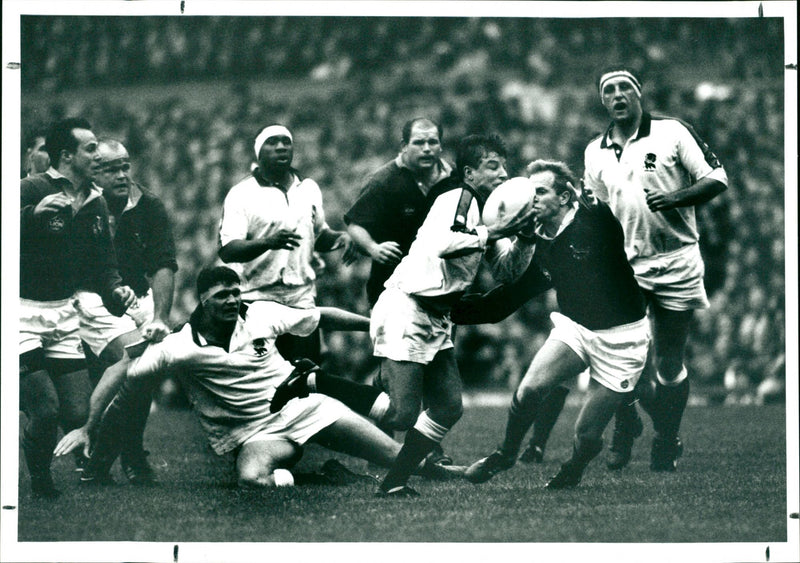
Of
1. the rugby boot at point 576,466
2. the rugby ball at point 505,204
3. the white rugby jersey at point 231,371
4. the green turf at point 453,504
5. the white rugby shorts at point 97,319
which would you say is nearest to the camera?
the green turf at point 453,504

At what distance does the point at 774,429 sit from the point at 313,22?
11.2 ft

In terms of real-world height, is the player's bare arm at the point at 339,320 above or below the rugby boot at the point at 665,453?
above

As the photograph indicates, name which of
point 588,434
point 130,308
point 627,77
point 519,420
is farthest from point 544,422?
point 130,308

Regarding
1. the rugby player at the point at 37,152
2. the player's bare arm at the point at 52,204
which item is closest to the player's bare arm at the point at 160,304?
the player's bare arm at the point at 52,204

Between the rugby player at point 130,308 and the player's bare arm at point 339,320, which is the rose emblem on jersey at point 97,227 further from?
the player's bare arm at point 339,320

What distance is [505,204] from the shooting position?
6340mm

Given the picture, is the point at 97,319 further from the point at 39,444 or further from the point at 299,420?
the point at 299,420

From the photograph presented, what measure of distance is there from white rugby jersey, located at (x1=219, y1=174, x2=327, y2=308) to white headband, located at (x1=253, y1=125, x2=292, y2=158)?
18 centimetres

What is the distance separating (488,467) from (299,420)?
104 cm

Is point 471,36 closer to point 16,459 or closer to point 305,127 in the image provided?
point 305,127

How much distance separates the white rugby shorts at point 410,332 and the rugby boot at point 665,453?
4.19ft

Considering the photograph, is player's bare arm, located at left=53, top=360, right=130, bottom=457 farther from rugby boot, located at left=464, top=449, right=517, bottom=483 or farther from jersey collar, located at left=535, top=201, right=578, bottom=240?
jersey collar, located at left=535, top=201, right=578, bottom=240

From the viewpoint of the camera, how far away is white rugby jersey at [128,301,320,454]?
659cm

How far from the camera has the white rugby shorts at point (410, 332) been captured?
20.9 ft
